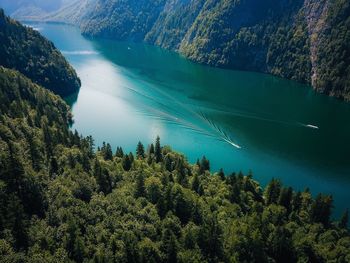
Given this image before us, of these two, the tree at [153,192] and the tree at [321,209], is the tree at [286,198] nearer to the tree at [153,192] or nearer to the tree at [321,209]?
the tree at [321,209]

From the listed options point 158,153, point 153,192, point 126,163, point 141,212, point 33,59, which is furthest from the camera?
point 33,59

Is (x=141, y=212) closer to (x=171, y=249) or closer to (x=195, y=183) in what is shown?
(x=171, y=249)

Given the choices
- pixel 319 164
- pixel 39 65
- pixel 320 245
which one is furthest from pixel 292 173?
pixel 39 65

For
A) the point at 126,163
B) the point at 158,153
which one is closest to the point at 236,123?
the point at 158,153

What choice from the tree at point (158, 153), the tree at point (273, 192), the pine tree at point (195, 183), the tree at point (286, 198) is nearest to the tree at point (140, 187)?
the pine tree at point (195, 183)

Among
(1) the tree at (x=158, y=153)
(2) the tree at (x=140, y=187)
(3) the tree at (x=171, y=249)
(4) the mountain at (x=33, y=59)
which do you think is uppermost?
(4) the mountain at (x=33, y=59)
